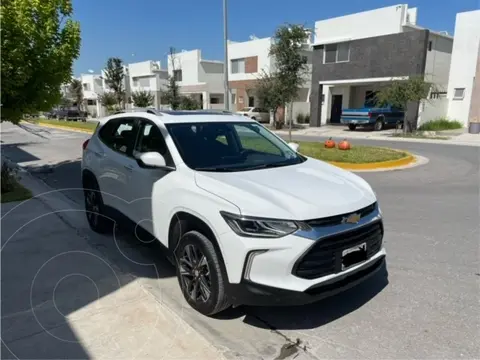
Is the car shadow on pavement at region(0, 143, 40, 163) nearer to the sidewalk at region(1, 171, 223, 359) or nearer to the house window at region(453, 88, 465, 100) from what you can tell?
the sidewalk at region(1, 171, 223, 359)

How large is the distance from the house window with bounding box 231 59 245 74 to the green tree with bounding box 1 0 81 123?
1281 inches

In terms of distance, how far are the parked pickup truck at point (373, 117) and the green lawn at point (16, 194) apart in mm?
21565

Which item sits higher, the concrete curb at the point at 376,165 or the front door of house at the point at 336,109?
the front door of house at the point at 336,109

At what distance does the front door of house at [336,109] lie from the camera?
31.8 meters

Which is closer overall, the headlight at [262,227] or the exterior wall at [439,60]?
the headlight at [262,227]

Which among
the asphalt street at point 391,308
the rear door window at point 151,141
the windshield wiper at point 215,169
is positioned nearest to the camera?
the asphalt street at point 391,308

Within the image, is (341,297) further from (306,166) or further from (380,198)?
(380,198)

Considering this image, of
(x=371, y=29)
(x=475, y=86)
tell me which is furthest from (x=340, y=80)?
(x=475, y=86)

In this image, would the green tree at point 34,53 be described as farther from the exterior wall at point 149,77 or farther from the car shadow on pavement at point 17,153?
the exterior wall at point 149,77

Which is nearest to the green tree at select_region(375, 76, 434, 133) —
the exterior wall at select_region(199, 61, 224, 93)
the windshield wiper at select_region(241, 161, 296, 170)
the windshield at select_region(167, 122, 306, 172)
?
the windshield at select_region(167, 122, 306, 172)

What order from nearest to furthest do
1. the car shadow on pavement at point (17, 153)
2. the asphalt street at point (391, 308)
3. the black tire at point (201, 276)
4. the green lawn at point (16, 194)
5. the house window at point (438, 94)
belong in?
the asphalt street at point (391, 308) → the black tire at point (201, 276) → the green lawn at point (16, 194) → the car shadow on pavement at point (17, 153) → the house window at point (438, 94)

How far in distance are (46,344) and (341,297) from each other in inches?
99.9

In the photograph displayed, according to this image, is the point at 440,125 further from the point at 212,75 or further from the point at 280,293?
the point at 212,75

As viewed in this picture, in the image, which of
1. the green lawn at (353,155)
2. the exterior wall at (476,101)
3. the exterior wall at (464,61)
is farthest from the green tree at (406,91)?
the green lawn at (353,155)
